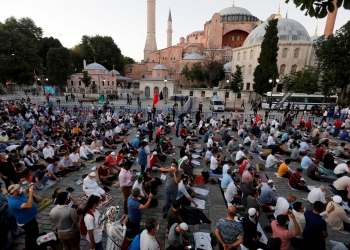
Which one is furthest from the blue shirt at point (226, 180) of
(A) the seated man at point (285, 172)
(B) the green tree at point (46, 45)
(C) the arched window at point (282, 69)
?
(B) the green tree at point (46, 45)

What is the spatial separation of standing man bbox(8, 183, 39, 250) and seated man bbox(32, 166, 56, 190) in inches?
114

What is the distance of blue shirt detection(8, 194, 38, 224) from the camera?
412 centimetres

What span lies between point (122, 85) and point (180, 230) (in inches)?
2219

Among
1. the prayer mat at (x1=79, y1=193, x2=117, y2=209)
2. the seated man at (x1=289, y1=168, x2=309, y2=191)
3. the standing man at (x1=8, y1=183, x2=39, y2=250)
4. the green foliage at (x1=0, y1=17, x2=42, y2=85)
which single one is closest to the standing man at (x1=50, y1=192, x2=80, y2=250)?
the standing man at (x1=8, y1=183, x2=39, y2=250)

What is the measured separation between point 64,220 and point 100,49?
2382 inches

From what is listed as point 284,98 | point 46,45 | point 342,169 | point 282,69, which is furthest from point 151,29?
point 342,169

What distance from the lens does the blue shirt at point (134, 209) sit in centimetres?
452

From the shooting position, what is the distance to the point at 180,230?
3863 mm

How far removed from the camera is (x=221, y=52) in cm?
5850

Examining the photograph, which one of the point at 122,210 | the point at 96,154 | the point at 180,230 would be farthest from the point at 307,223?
the point at 96,154

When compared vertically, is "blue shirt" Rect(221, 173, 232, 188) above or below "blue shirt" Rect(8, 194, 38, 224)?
below

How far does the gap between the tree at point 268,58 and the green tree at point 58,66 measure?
132ft

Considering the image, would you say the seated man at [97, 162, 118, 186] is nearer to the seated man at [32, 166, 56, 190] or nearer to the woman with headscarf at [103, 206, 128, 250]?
the seated man at [32, 166, 56, 190]

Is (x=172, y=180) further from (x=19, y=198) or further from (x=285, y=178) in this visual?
(x=285, y=178)
